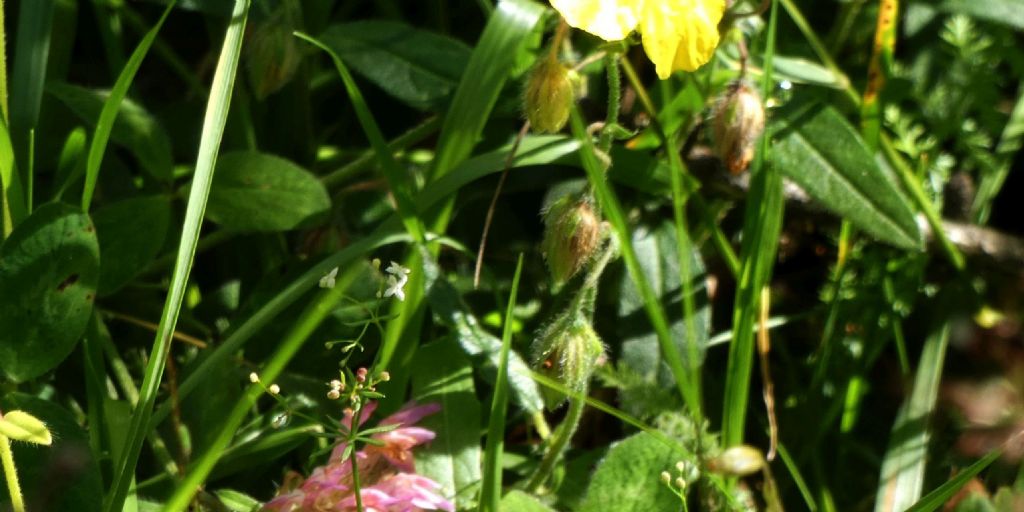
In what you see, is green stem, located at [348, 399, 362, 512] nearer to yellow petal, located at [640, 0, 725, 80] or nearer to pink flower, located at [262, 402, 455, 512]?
pink flower, located at [262, 402, 455, 512]

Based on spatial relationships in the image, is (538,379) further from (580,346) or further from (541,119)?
(541,119)

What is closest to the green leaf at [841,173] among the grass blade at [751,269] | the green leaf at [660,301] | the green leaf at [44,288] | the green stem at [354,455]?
the grass blade at [751,269]

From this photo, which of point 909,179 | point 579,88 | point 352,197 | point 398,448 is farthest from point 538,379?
point 909,179

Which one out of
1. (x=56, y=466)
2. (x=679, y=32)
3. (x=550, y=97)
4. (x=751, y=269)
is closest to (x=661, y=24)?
(x=679, y=32)

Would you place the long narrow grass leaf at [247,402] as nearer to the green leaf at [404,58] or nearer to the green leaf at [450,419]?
the green leaf at [450,419]

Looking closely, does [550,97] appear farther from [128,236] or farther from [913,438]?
[913,438]

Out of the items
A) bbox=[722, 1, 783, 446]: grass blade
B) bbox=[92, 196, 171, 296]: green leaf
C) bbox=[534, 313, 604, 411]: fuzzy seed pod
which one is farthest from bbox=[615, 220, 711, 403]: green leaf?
bbox=[92, 196, 171, 296]: green leaf
